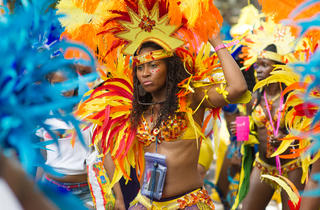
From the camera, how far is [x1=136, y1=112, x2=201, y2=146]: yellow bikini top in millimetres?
3504

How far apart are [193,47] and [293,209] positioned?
59.5 inches

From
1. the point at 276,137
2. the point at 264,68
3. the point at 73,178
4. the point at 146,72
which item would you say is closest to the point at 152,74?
the point at 146,72

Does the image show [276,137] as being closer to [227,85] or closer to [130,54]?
[227,85]

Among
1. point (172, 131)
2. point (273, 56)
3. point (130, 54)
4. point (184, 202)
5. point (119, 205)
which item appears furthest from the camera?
point (273, 56)

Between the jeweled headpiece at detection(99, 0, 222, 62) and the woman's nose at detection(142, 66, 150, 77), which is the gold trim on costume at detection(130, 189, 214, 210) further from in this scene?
the jeweled headpiece at detection(99, 0, 222, 62)

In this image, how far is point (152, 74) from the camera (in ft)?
11.8

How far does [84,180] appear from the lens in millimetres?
4656

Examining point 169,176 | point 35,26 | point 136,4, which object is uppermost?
point 136,4

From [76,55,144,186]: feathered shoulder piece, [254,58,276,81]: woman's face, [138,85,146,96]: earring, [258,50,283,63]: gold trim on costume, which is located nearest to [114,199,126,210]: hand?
[76,55,144,186]: feathered shoulder piece

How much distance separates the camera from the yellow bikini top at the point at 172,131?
3.50 m

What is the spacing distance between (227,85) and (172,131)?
54 cm

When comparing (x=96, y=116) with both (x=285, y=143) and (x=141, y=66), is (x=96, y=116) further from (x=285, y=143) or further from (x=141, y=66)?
(x=285, y=143)

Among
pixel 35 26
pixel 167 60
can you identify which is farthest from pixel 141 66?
pixel 35 26

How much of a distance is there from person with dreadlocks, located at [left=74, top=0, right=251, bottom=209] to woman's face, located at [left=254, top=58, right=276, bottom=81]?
1761 mm
